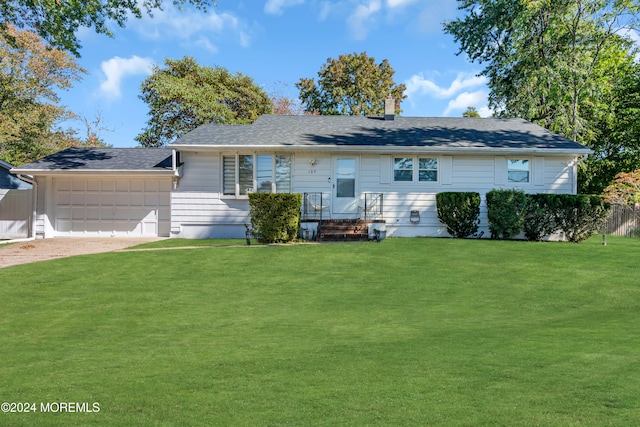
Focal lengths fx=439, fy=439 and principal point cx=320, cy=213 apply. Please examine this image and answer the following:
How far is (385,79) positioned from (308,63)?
6.72m

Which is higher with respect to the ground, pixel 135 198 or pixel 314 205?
pixel 135 198

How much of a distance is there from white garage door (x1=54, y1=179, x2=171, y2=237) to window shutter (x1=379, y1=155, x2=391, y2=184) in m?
8.63

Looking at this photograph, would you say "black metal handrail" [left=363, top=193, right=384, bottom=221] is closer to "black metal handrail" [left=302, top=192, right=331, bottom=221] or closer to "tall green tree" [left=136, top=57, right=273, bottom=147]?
"black metal handrail" [left=302, top=192, right=331, bottom=221]

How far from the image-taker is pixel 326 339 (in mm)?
5430

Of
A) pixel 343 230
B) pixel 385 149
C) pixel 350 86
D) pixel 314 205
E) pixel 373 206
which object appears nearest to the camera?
pixel 343 230

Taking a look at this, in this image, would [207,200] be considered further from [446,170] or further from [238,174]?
[446,170]

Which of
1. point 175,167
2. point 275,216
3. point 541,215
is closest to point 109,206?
point 175,167

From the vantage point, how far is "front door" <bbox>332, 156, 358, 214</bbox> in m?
16.3

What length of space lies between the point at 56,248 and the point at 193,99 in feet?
56.5

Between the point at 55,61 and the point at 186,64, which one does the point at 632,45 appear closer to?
the point at 186,64

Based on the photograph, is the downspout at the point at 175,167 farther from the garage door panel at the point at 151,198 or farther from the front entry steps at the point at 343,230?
the front entry steps at the point at 343,230

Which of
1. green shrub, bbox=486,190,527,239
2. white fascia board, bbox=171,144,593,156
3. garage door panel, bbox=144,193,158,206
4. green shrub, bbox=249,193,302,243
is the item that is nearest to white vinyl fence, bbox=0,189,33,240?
garage door panel, bbox=144,193,158,206

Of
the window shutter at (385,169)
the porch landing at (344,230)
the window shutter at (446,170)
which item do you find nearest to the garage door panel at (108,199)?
the porch landing at (344,230)

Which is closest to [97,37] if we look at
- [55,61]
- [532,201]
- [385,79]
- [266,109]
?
[55,61]
